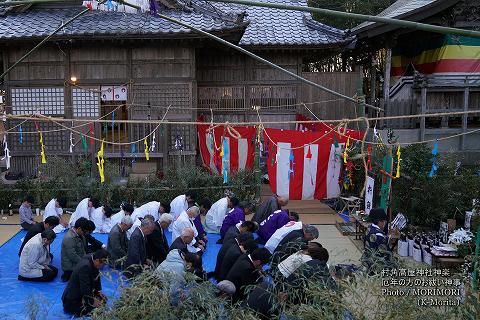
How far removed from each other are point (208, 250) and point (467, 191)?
5.80 meters

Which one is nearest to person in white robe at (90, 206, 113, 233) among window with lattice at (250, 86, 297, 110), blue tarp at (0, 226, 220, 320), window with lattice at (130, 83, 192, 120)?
blue tarp at (0, 226, 220, 320)

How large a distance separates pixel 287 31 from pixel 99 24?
6331 millimetres

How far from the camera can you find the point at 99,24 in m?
14.6

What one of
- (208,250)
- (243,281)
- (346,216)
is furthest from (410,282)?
(346,216)

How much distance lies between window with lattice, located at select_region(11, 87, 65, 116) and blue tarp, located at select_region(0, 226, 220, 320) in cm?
569

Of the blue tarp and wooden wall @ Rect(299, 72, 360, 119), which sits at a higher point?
wooden wall @ Rect(299, 72, 360, 119)

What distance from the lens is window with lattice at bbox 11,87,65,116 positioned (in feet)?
50.3

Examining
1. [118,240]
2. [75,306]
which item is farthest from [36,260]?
[75,306]

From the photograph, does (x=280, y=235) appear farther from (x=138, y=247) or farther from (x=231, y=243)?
(x=138, y=247)

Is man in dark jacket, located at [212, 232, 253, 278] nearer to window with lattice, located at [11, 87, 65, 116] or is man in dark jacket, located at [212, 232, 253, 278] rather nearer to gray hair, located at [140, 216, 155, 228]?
gray hair, located at [140, 216, 155, 228]

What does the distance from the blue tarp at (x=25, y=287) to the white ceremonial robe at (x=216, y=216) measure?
0.56 metres

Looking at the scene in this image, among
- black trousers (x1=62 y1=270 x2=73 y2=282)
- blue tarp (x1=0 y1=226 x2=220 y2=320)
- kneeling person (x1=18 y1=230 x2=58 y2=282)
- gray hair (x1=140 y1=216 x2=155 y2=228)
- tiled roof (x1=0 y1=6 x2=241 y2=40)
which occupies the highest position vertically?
tiled roof (x1=0 y1=6 x2=241 y2=40)

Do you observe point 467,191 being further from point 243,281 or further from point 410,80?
point 243,281

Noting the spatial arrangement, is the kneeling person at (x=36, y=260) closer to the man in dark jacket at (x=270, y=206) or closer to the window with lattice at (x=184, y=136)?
the man in dark jacket at (x=270, y=206)
